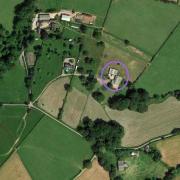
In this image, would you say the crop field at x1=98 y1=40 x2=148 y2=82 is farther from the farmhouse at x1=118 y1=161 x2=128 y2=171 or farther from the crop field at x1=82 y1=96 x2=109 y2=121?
the farmhouse at x1=118 y1=161 x2=128 y2=171

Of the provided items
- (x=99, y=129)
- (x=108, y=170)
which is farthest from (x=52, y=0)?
(x=108, y=170)

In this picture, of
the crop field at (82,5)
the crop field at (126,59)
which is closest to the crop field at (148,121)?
the crop field at (126,59)

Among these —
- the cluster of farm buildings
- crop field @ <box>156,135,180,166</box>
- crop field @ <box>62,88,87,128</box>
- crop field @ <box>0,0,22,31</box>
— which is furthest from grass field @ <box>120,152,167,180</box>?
crop field @ <box>0,0,22,31</box>

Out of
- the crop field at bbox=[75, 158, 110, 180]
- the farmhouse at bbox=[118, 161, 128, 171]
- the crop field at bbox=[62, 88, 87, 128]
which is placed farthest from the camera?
the crop field at bbox=[62, 88, 87, 128]

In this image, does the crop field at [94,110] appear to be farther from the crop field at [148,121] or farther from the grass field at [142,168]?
the grass field at [142,168]

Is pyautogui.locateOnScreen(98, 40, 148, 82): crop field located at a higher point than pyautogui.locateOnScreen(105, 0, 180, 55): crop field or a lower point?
lower

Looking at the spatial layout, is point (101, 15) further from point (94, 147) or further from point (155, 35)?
point (94, 147)
